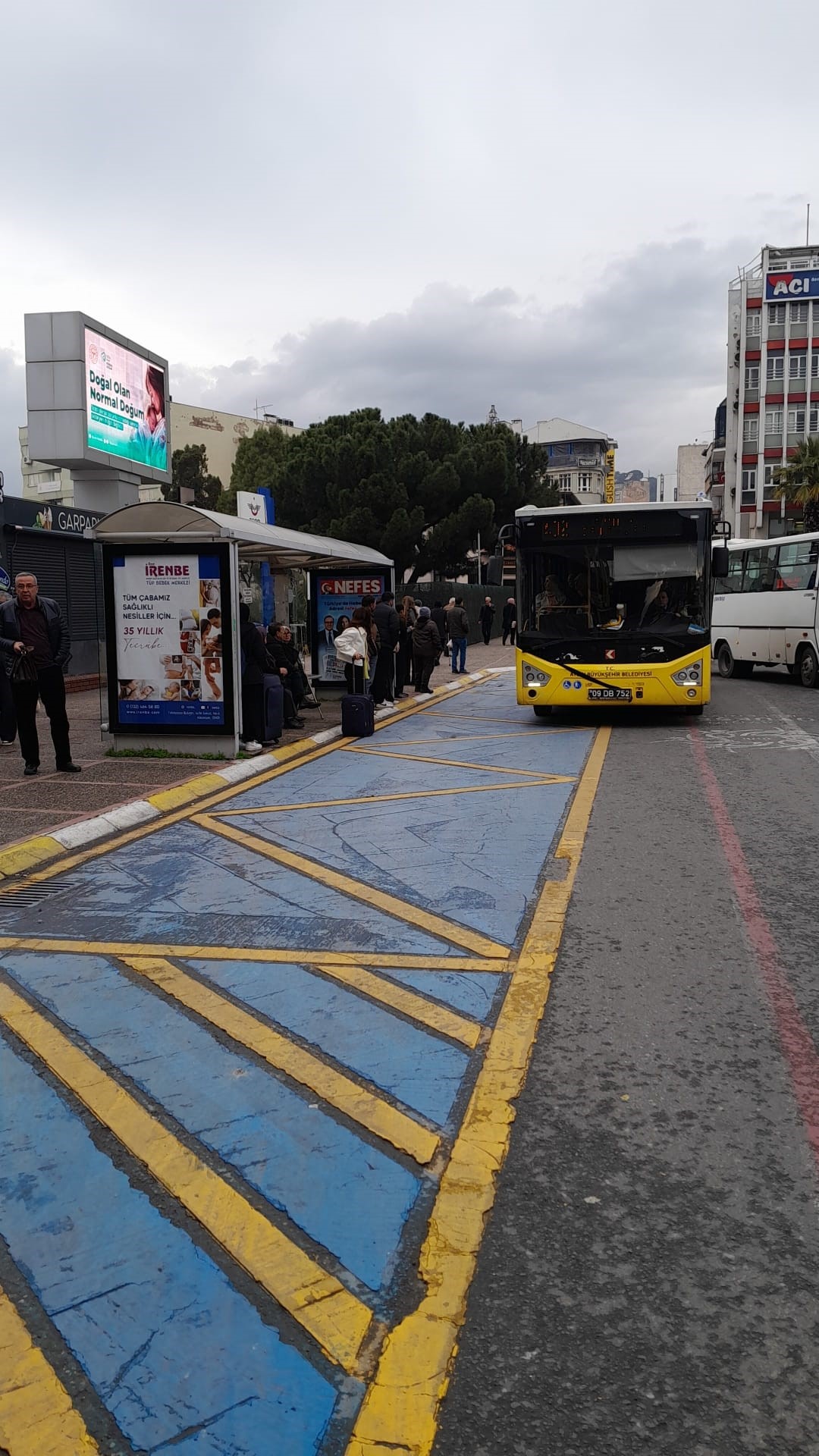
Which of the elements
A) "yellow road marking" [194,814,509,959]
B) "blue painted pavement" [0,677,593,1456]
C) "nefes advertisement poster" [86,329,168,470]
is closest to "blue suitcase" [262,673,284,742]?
"yellow road marking" [194,814,509,959]

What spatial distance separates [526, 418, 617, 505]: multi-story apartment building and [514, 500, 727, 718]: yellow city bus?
109067 mm

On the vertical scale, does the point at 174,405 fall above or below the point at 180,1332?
above

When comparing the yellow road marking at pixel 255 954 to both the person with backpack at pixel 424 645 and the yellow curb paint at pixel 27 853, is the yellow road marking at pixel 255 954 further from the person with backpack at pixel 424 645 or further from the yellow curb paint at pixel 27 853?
the person with backpack at pixel 424 645

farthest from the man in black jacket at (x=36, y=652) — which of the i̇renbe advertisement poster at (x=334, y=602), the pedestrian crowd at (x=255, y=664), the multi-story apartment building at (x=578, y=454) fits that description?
the multi-story apartment building at (x=578, y=454)

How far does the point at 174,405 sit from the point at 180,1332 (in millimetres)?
92290

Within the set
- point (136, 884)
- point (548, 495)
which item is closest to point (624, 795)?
point (136, 884)

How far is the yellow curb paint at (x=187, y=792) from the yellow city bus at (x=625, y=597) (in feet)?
17.2

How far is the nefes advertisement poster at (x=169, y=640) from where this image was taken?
38.0 feet

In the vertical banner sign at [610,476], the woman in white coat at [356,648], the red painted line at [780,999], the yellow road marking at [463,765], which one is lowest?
the red painted line at [780,999]

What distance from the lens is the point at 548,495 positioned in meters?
54.5

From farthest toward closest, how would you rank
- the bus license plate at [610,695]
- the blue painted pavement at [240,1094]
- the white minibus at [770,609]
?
the white minibus at [770,609]
the bus license plate at [610,695]
the blue painted pavement at [240,1094]

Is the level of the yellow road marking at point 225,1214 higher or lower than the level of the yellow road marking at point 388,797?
lower

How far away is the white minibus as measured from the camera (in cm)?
2006

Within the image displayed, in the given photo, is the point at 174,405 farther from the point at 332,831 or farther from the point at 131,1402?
the point at 131,1402
